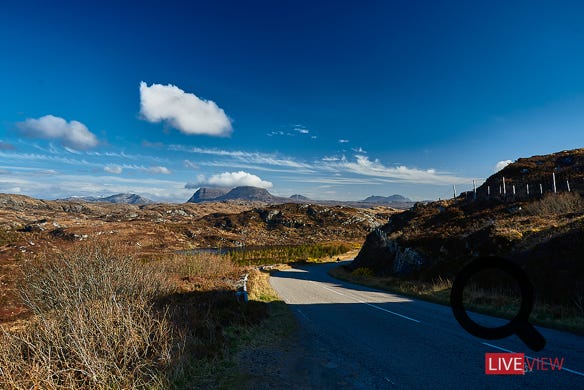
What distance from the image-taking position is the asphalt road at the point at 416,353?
6781mm

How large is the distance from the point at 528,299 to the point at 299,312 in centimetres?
1556

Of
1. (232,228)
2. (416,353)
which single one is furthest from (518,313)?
(232,228)

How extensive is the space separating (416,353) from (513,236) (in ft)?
51.2

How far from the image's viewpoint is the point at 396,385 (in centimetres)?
696

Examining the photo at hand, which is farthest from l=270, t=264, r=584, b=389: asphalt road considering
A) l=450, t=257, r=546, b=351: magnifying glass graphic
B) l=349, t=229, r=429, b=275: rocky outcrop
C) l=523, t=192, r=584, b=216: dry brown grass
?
l=523, t=192, r=584, b=216: dry brown grass

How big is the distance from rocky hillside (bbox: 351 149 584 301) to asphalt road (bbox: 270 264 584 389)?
5408mm

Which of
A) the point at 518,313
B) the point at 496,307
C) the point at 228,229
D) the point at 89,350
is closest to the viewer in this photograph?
the point at 518,313

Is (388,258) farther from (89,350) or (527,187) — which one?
(89,350)

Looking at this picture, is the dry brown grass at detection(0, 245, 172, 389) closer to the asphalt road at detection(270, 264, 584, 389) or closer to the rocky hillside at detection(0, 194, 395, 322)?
the asphalt road at detection(270, 264, 584, 389)

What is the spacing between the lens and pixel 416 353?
886 cm

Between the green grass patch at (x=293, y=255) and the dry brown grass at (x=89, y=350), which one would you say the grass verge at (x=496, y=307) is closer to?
the dry brown grass at (x=89, y=350)

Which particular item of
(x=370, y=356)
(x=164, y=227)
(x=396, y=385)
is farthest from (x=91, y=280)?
(x=164, y=227)

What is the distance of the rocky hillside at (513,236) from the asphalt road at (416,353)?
5408mm

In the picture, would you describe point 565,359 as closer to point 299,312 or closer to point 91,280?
point 299,312
